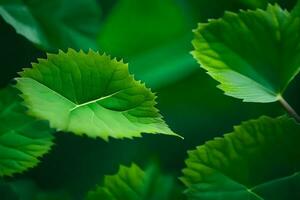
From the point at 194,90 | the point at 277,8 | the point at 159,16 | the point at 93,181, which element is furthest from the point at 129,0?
the point at 277,8

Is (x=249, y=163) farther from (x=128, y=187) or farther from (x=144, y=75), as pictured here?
(x=144, y=75)

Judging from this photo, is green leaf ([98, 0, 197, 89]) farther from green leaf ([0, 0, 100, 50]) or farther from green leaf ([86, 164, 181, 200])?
green leaf ([86, 164, 181, 200])

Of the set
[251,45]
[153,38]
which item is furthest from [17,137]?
[153,38]

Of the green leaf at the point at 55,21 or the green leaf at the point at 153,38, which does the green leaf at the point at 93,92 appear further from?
the green leaf at the point at 153,38

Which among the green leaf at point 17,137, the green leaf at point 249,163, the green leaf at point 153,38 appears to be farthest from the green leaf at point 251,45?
the green leaf at point 153,38

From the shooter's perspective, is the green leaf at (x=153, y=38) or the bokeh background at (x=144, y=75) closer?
the bokeh background at (x=144, y=75)

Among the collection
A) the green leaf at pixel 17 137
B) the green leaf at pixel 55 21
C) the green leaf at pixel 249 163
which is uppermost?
the green leaf at pixel 55 21

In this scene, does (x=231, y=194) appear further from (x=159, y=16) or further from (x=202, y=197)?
(x=159, y=16)

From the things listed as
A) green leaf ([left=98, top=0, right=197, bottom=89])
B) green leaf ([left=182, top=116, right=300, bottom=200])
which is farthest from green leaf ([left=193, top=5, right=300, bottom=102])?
green leaf ([left=98, top=0, right=197, bottom=89])
